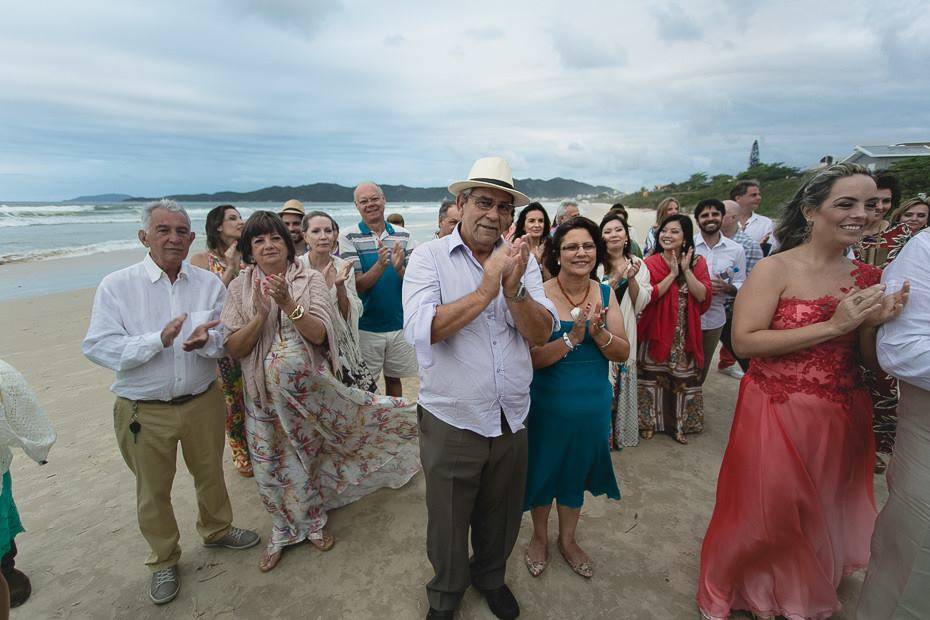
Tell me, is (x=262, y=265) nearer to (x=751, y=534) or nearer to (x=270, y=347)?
(x=270, y=347)

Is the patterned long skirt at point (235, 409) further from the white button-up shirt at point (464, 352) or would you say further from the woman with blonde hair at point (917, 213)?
the woman with blonde hair at point (917, 213)

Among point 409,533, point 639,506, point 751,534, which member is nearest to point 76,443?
point 409,533

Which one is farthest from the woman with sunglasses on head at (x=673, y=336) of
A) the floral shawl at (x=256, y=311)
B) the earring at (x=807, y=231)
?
the floral shawl at (x=256, y=311)

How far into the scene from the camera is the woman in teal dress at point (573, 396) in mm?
2426

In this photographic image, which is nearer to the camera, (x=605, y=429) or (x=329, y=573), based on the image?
(x=605, y=429)

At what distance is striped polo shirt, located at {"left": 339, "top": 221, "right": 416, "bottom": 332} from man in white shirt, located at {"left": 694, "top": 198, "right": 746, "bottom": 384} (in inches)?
117

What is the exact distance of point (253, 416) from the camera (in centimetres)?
270

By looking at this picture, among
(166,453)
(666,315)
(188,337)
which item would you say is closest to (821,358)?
(666,315)

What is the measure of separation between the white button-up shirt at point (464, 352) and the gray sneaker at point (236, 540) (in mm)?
1862

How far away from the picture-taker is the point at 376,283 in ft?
12.5

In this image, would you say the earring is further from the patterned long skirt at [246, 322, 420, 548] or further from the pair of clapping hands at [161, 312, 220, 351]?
the pair of clapping hands at [161, 312, 220, 351]

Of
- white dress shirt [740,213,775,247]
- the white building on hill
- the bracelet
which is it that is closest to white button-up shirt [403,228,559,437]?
the bracelet

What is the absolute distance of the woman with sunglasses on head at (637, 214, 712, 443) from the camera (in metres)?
3.82

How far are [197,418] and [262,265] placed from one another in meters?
0.96
